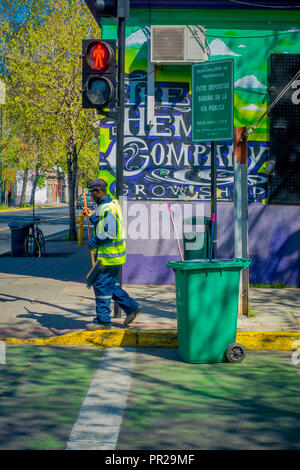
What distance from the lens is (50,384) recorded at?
5906 mm

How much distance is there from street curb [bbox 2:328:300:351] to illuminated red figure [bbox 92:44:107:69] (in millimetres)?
3424

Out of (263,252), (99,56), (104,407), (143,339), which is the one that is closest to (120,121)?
(99,56)

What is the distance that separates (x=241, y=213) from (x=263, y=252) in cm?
320

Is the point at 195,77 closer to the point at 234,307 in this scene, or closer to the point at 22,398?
the point at 234,307

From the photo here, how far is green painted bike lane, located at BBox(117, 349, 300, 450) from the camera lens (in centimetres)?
445

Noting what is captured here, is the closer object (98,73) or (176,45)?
(98,73)

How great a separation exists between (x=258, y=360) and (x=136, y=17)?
737 centimetres

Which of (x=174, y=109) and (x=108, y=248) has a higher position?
(x=174, y=109)

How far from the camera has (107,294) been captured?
777cm

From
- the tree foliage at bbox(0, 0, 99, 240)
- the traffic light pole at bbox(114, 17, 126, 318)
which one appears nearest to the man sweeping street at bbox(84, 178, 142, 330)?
the traffic light pole at bbox(114, 17, 126, 318)

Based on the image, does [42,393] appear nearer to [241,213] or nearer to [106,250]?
[106,250]

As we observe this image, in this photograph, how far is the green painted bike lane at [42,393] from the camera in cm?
452

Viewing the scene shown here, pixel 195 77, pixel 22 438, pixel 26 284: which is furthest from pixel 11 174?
pixel 22 438

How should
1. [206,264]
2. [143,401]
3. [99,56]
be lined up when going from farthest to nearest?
[99,56]
[206,264]
[143,401]
